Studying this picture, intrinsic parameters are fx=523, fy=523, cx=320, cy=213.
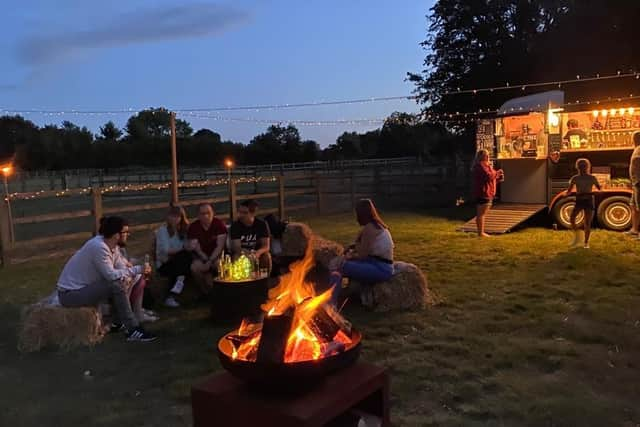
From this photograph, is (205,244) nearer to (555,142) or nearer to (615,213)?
(615,213)

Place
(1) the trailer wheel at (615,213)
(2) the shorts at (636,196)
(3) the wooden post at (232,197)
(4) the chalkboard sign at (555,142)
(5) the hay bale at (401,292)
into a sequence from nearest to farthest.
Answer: (5) the hay bale at (401,292), (2) the shorts at (636,196), (1) the trailer wheel at (615,213), (4) the chalkboard sign at (555,142), (3) the wooden post at (232,197)

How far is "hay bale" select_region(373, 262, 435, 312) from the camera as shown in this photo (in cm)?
497

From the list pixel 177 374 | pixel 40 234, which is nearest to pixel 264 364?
pixel 177 374

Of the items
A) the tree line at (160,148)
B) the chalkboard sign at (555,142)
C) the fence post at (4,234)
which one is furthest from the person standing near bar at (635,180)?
the tree line at (160,148)

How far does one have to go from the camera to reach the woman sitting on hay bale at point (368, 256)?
15.3 ft

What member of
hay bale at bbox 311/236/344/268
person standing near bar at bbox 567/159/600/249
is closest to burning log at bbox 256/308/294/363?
hay bale at bbox 311/236/344/268

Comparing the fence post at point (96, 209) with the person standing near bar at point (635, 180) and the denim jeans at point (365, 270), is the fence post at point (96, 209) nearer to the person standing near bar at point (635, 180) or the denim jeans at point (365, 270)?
the denim jeans at point (365, 270)

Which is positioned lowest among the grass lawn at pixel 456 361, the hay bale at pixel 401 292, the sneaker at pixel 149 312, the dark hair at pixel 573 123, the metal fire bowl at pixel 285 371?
the grass lawn at pixel 456 361

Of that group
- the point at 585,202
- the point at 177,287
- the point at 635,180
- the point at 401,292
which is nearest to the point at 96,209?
the point at 177,287

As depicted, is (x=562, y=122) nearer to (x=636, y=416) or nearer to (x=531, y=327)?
(x=531, y=327)

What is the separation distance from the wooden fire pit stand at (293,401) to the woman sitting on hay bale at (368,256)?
2167 mm

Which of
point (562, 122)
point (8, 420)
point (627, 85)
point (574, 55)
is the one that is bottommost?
point (8, 420)

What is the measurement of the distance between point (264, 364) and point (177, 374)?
1782 mm

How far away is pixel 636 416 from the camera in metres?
2.88
